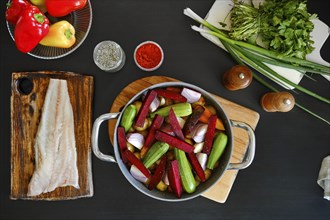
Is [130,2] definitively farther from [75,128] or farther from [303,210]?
[303,210]

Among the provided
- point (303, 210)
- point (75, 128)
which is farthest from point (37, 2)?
point (303, 210)

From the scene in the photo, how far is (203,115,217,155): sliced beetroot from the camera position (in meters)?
1.23

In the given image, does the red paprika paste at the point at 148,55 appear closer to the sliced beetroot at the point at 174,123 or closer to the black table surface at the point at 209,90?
the black table surface at the point at 209,90

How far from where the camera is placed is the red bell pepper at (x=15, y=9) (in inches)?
50.7

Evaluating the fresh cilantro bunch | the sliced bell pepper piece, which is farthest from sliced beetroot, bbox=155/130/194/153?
the fresh cilantro bunch

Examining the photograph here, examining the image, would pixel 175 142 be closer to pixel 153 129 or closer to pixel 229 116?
pixel 153 129

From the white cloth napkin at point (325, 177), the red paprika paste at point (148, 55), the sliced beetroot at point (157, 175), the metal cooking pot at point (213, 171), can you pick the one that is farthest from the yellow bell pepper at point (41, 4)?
the white cloth napkin at point (325, 177)

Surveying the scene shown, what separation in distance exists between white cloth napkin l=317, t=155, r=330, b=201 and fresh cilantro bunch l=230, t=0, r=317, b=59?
440 millimetres

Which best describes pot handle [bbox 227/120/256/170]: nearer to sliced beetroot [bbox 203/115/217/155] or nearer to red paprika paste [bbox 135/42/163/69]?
sliced beetroot [bbox 203/115/217/155]

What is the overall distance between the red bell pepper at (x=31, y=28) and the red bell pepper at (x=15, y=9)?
49mm

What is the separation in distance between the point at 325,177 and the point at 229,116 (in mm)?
449

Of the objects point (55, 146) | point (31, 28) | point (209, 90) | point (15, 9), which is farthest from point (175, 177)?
point (15, 9)

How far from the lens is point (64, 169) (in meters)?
1.35

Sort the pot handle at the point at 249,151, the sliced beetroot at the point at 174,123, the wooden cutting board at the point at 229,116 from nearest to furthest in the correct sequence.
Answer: the pot handle at the point at 249,151 → the sliced beetroot at the point at 174,123 → the wooden cutting board at the point at 229,116
